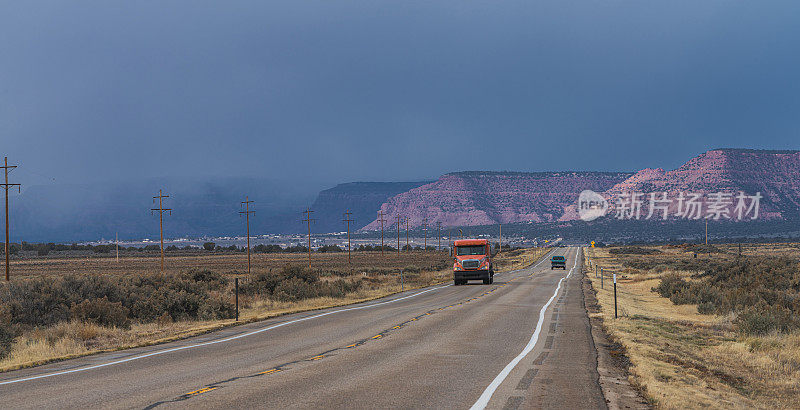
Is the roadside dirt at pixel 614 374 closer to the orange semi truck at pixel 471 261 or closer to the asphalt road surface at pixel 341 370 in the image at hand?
the asphalt road surface at pixel 341 370

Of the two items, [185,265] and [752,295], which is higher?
[752,295]

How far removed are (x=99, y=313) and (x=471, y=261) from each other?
27.5m

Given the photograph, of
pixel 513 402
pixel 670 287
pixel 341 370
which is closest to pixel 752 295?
pixel 670 287

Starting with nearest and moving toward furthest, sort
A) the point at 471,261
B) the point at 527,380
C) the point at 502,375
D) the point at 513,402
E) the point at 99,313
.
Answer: the point at 513,402
the point at 527,380
the point at 502,375
the point at 99,313
the point at 471,261

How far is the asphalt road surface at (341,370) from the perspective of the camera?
31.4ft

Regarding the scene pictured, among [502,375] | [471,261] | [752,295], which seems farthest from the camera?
[471,261]

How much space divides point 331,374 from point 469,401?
10.1 ft

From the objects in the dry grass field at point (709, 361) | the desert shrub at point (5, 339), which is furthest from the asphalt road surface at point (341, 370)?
the desert shrub at point (5, 339)

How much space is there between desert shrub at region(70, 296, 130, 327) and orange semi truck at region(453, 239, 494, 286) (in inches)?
1031

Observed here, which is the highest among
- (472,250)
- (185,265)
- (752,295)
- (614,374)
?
(472,250)

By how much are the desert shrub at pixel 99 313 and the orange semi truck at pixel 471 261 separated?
26.2 metres

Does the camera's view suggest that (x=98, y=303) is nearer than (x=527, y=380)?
No

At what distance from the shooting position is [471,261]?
1815 inches

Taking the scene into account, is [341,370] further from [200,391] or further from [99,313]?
[99,313]
